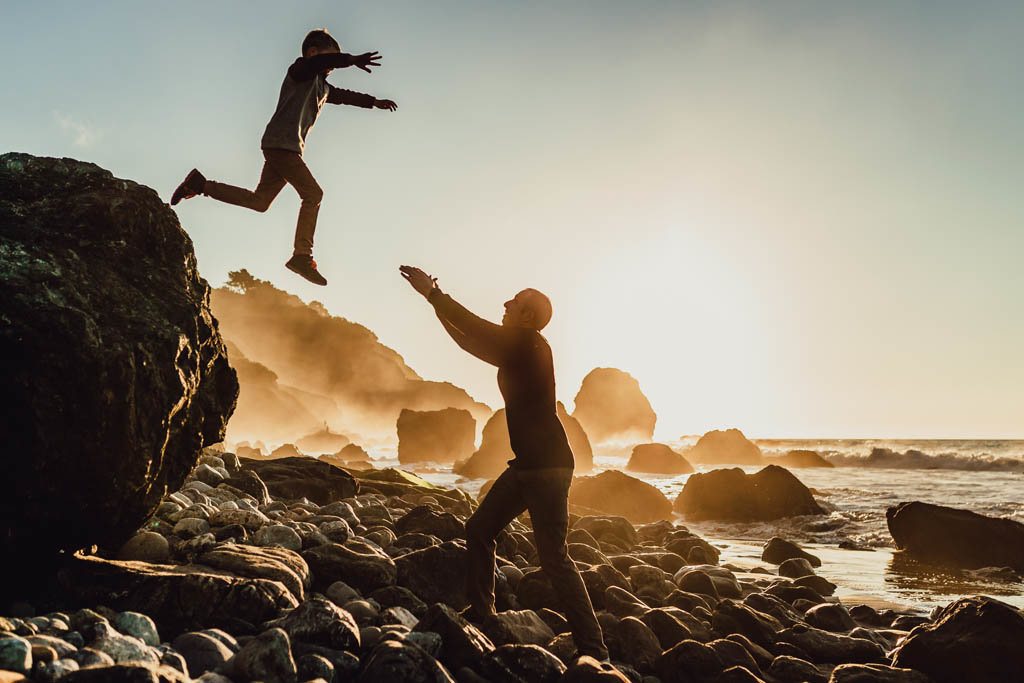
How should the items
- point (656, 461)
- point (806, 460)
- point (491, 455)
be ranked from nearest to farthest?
point (491, 455), point (656, 461), point (806, 460)

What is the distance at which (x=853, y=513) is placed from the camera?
17.8 metres

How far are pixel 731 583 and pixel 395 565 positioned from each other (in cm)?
576

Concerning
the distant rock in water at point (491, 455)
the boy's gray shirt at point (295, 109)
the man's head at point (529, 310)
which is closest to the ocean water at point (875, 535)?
the man's head at point (529, 310)

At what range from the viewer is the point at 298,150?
5.51 m

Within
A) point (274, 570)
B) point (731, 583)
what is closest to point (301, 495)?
point (274, 570)

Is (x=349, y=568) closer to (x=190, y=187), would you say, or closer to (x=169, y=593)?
(x=169, y=593)

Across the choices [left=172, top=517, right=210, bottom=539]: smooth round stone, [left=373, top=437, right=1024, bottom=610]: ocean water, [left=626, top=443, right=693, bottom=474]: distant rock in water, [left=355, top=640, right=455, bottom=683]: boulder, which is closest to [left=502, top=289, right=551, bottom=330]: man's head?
[left=355, top=640, right=455, bottom=683]: boulder

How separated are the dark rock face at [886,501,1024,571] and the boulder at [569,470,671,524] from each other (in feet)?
20.7

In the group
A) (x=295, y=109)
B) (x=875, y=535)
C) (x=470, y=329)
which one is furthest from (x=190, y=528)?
(x=875, y=535)

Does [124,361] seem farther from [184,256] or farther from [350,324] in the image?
[350,324]

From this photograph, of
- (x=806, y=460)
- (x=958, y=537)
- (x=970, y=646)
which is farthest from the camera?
(x=806, y=460)

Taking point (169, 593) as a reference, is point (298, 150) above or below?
above

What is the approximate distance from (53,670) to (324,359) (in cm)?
12946

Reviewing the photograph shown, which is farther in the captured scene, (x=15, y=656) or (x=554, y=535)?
(x=554, y=535)
